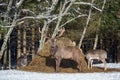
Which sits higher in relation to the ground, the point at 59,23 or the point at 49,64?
the point at 59,23

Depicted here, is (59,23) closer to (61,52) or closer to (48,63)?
(48,63)

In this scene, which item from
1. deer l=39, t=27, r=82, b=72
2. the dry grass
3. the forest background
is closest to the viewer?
deer l=39, t=27, r=82, b=72

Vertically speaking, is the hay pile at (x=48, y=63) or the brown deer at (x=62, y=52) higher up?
the brown deer at (x=62, y=52)

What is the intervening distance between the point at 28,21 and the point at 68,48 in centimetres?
699

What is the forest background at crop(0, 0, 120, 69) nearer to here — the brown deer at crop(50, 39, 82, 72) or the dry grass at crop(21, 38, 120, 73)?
the dry grass at crop(21, 38, 120, 73)

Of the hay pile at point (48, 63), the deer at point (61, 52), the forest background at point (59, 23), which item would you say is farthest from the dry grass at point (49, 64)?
the forest background at point (59, 23)

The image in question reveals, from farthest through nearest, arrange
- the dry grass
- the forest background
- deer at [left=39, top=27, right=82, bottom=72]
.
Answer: the forest background → the dry grass → deer at [left=39, top=27, right=82, bottom=72]

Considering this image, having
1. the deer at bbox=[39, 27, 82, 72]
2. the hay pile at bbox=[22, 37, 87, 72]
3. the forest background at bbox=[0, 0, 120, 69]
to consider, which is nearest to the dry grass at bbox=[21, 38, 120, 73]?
the hay pile at bbox=[22, 37, 87, 72]

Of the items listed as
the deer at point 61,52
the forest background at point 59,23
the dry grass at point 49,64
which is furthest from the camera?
the forest background at point 59,23

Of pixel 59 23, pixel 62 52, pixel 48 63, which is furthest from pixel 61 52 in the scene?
pixel 59 23

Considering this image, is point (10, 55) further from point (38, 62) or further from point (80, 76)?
point (80, 76)

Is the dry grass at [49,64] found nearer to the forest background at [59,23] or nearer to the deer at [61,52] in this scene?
the deer at [61,52]

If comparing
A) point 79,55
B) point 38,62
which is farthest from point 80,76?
point 38,62

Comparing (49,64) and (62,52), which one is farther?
(49,64)
